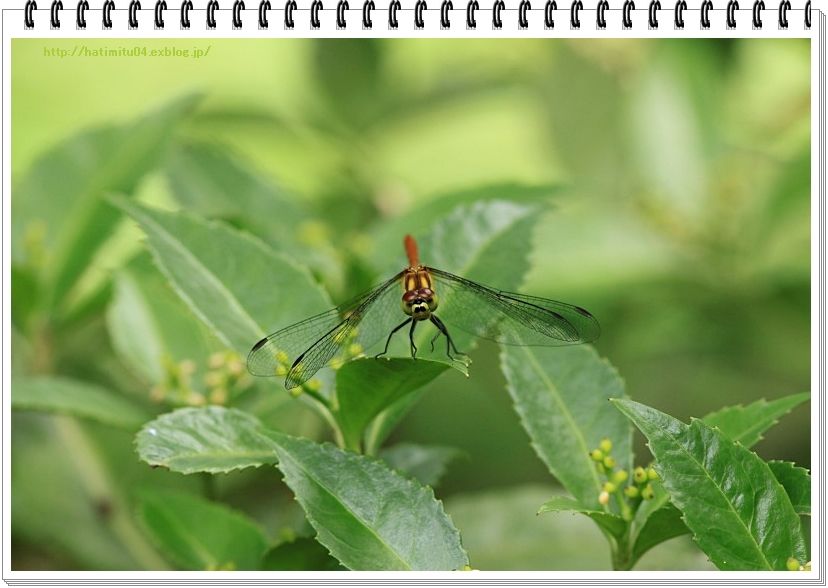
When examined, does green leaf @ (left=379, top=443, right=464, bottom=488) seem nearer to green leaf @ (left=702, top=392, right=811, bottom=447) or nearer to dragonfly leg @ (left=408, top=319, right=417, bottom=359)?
dragonfly leg @ (left=408, top=319, right=417, bottom=359)

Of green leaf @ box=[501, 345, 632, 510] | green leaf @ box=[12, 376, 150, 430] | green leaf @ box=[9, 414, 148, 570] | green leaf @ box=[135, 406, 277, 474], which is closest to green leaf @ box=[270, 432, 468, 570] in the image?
green leaf @ box=[135, 406, 277, 474]

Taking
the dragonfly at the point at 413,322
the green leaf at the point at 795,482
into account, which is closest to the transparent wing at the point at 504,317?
the dragonfly at the point at 413,322

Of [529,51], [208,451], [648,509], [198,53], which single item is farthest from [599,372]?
[529,51]

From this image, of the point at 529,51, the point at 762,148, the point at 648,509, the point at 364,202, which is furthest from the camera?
the point at 529,51
